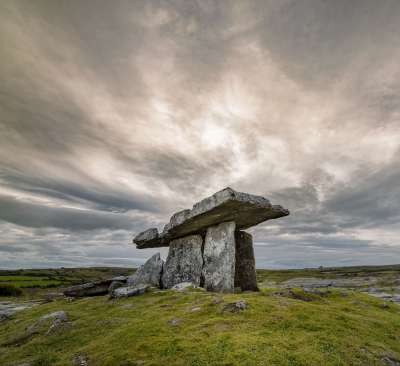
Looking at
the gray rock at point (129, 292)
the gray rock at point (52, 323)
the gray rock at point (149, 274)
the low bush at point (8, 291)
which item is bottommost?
the gray rock at point (52, 323)

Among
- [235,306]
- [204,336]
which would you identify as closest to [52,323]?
[204,336]

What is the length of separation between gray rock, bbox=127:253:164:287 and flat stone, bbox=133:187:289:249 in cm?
215

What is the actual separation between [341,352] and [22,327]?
54.5 feet

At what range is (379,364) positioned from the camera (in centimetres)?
834

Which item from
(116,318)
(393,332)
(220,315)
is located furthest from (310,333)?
(116,318)

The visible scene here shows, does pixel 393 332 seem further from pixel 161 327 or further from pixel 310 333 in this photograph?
pixel 161 327

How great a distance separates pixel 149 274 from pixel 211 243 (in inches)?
267

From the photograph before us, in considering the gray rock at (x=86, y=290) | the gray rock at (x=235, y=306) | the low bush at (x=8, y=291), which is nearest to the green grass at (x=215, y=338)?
the gray rock at (x=235, y=306)

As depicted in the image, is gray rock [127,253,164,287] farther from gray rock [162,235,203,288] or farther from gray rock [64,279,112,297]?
gray rock [64,279,112,297]

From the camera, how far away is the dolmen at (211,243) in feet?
67.0

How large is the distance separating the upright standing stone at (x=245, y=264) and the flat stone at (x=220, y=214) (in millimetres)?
1159

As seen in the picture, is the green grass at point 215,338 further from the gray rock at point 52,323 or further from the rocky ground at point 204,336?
the gray rock at point 52,323

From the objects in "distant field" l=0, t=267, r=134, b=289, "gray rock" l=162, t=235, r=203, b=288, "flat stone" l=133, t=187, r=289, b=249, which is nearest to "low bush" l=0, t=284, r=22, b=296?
"distant field" l=0, t=267, r=134, b=289

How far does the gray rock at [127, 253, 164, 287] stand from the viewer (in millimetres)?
24328
